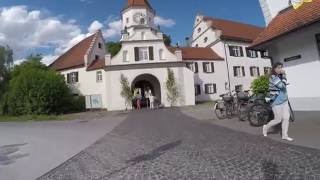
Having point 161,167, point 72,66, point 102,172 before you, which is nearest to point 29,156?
point 102,172

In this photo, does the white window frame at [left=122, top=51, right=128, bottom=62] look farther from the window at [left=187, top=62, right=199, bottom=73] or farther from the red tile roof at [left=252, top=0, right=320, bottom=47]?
the red tile roof at [left=252, top=0, right=320, bottom=47]

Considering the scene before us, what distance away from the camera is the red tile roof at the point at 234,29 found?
57250 mm

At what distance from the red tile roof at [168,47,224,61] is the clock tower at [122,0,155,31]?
670 centimetres

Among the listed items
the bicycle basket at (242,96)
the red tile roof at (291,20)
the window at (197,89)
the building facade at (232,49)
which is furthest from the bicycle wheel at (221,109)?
the building facade at (232,49)

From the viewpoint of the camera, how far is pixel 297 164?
6.56 m

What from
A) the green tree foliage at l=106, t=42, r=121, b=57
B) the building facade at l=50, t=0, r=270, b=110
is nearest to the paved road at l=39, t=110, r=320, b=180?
the building facade at l=50, t=0, r=270, b=110

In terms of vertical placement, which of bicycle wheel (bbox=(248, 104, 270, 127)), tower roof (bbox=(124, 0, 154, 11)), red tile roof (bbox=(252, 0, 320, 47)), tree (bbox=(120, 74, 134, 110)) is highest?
tower roof (bbox=(124, 0, 154, 11))

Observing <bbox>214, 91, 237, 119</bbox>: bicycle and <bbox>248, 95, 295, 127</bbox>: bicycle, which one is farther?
<bbox>214, 91, 237, 119</bbox>: bicycle

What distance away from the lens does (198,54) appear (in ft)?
175

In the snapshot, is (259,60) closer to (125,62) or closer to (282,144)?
(125,62)

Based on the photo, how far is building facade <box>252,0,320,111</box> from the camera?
1459 cm

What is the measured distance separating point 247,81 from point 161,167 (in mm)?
50951

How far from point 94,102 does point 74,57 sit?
10306 millimetres

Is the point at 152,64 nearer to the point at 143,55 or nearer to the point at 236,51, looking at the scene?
the point at 143,55
